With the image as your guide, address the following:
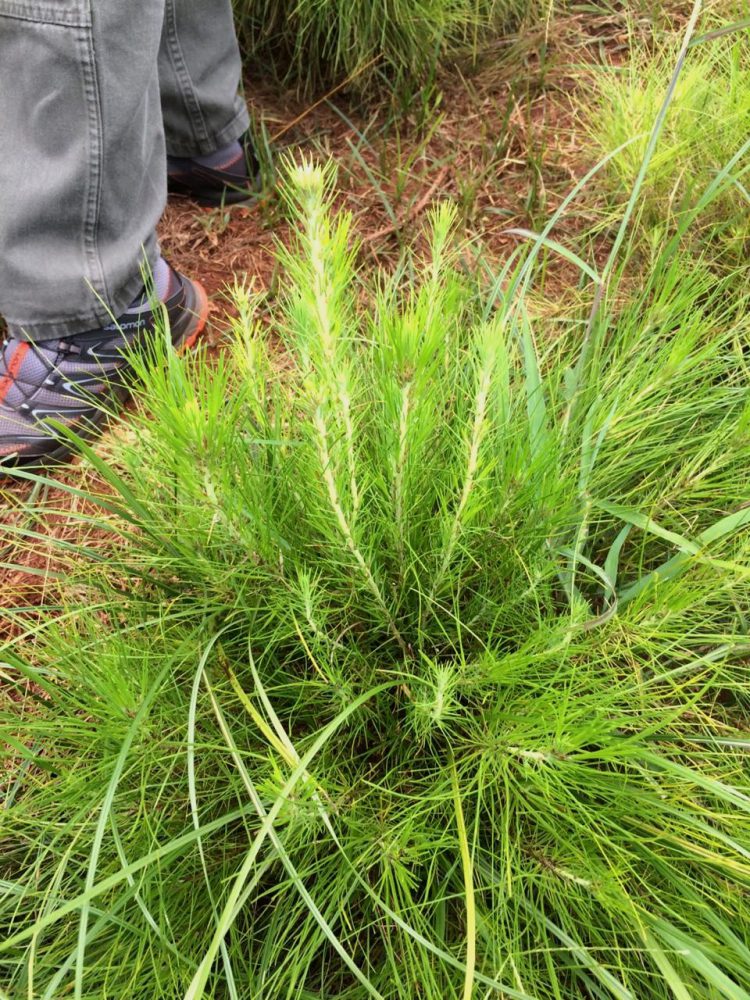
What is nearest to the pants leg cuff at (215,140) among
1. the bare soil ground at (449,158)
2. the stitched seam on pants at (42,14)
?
the bare soil ground at (449,158)

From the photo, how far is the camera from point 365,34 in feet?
5.81

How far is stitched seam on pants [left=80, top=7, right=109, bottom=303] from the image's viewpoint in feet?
3.95

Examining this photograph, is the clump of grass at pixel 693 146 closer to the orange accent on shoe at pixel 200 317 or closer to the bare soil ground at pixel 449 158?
the bare soil ground at pixel 449 158

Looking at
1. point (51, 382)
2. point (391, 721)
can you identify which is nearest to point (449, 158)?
point (51, 382)

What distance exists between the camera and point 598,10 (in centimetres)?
207

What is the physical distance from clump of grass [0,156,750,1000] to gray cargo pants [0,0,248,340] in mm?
439

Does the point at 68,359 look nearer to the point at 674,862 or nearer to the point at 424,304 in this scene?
the point at 424,304

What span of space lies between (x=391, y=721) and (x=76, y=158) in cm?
101

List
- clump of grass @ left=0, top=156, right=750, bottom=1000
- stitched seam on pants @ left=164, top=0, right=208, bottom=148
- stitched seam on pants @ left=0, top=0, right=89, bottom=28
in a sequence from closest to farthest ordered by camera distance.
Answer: clump of grass @ left=0, top=156, right=750, bottom=1000, stitched seam on pants @ left=0, top=0, right=89, bottom=28, stitched seam on pants @ left=164, top=0, right=208, bottom=148

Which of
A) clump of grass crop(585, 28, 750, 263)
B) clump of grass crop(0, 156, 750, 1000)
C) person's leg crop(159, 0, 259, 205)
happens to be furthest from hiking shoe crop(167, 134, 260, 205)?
clump of grass crop(0, 156, 750, 1000)

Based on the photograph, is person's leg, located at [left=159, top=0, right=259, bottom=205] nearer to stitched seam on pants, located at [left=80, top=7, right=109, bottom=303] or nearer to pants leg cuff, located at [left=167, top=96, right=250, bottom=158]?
pants leg cuff, located at [left=167, top=96, right=250, bottom=158]

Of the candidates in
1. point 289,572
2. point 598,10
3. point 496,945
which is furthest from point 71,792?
point 598,10

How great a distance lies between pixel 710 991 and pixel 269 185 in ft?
5.64

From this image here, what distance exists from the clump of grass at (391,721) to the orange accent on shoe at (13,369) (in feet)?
1.60
